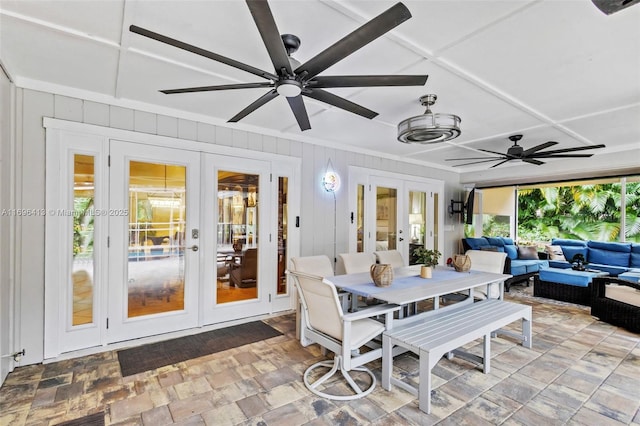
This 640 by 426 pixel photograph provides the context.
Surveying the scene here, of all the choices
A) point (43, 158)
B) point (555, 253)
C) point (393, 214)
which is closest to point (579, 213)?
point (555, 253)

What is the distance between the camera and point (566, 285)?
5.11m

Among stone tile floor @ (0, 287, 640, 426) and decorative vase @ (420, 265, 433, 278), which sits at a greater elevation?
decorative vase @ (420, 265, 433, 278)

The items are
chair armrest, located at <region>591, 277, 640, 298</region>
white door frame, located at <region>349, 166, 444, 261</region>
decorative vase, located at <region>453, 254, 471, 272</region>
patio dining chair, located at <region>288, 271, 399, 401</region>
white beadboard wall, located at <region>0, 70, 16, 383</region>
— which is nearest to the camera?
patio dining chair, located at <region>288, 271, 399, 401</region>

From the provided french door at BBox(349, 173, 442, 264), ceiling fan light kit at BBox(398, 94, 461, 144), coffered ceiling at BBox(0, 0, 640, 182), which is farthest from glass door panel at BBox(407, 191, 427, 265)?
ceiling fan light kit at BBox(398, 94, 461, 144)

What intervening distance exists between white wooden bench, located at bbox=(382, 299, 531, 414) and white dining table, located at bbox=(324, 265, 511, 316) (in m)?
0.23

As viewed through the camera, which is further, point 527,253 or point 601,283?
point 527,253

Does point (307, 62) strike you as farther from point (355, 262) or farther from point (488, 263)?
point (488, 263)

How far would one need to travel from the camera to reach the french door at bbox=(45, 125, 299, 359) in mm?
3043

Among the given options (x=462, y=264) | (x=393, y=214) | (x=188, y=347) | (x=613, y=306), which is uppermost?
(x=393, y=214)

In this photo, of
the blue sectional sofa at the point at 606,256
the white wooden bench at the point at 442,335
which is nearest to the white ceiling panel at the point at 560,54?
the white wooden bench at the point at 442,335

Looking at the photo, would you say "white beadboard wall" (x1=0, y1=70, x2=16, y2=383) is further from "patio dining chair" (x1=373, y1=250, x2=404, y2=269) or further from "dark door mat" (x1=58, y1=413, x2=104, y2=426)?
"patio dining chair" (x1=373, y1=250, x2=404, y2=269)

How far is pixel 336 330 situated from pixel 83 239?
2738mm

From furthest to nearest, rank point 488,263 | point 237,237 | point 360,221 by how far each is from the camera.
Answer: point 360,221 → point 488,263 → point 237,237

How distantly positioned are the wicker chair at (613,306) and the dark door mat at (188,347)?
4338mm
